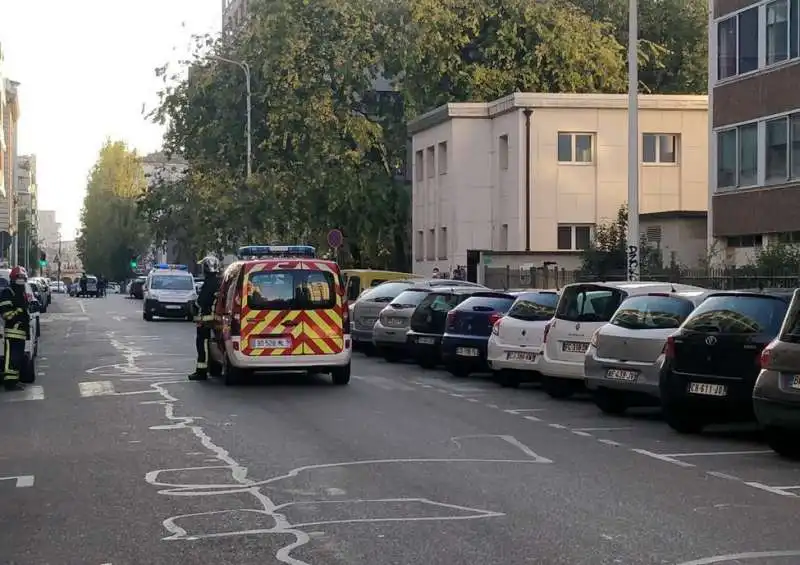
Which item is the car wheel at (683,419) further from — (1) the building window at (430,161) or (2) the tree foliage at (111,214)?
(2) the tree foliage at (111,214)

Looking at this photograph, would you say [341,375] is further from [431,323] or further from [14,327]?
[14,327]

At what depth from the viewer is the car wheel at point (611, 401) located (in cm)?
1758

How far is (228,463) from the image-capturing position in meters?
12.9

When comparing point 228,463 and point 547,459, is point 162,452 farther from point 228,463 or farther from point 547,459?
point 547,459

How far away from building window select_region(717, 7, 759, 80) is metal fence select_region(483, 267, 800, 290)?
18.5 feet

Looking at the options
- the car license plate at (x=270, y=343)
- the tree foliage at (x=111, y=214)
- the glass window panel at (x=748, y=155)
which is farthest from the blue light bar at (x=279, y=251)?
the tree foliage at (x=111, y=214)

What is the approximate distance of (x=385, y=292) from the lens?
31.6 metres

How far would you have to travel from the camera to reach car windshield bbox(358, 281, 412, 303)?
103ft

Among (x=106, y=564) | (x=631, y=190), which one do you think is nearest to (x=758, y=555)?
(x=106, y=564)

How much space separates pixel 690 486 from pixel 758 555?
2951 mm

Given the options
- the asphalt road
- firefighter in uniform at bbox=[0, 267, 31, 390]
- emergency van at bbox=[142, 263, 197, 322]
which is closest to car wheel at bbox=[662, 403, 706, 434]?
the asphalt road

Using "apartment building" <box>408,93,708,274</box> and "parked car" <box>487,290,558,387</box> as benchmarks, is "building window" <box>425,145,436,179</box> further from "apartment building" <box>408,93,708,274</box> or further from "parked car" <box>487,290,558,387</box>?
"parked car" <box>487,290,558,387</box>

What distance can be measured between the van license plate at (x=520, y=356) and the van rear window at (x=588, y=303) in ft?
4.77

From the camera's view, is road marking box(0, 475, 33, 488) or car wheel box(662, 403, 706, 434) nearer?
road marking box(0, 475, 33, 488)
